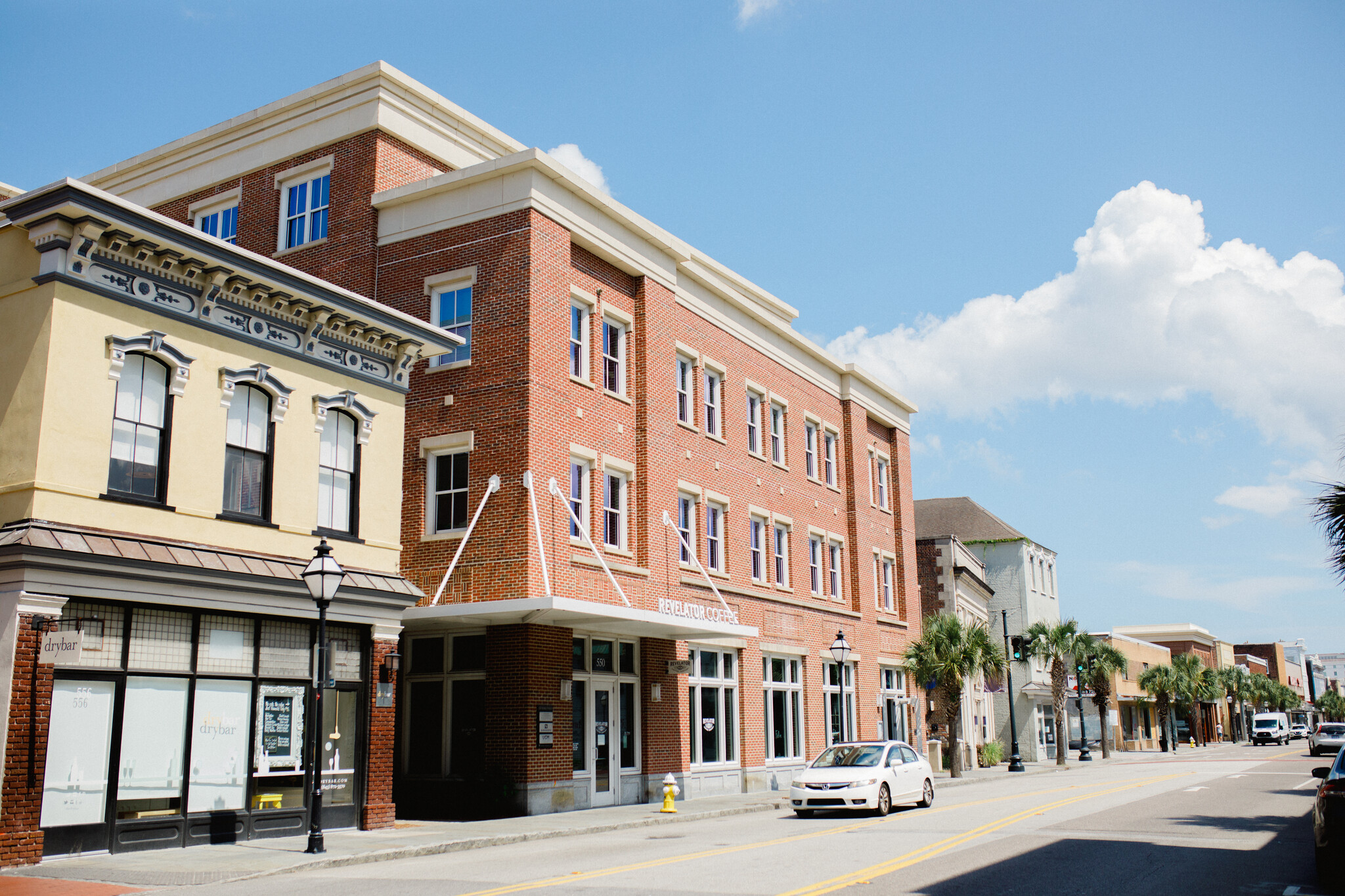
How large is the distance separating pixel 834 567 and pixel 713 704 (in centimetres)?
1009

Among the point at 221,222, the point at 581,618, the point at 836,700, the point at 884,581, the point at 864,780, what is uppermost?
the point at 221,222

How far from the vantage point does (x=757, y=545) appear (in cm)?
3278

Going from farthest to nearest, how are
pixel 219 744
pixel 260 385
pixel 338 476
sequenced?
pixel 338 476
pixel 260 385
pixel 219 744

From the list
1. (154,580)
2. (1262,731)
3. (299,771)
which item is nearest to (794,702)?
(299,771)

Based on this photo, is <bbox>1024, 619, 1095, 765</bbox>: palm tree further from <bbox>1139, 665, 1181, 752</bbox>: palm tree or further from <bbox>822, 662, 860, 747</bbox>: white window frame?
<bbox>1139, 665, 1181, 752</bbox>: palm tree

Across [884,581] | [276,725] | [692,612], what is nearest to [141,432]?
[276,725]

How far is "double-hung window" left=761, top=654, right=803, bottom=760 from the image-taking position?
31.8 meters

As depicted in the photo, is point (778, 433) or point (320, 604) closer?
point (320, 604)

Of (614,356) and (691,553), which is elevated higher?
(614,356)

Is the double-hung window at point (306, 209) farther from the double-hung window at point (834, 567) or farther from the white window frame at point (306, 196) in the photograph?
the double-hung window at point (834, 567)

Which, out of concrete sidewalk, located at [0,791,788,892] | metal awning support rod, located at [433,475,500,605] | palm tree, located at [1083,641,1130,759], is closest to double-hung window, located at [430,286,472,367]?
metal awning support rod, located at [433,475,500,605]

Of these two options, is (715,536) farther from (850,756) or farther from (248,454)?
(248,454)

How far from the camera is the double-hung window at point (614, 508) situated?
2564 centimetres

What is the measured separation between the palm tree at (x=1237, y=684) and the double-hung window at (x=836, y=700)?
77.5 meters
